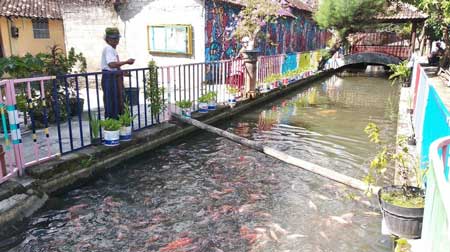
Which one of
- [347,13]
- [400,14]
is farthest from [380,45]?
[347,13]

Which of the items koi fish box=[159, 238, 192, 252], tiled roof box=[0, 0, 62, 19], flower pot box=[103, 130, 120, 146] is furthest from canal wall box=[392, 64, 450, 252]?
tiled roof box=[0, 0, 62, 19]

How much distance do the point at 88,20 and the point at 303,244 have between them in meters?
14.8

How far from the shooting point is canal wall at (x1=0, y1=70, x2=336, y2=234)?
4.54m

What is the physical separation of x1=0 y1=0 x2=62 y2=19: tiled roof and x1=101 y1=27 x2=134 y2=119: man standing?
13.6 meters

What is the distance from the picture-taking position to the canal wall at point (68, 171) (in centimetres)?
454

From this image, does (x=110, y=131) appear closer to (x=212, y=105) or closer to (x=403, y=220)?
(x=212, y=105)

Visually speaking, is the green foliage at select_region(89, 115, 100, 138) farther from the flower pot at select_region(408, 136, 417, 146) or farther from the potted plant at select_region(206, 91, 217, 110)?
the flower pot at select_region(408, 136, 417, 146)

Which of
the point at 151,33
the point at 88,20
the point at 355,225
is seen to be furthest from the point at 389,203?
Answer: the point at 88,20

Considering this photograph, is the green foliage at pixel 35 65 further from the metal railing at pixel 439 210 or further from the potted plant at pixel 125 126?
the metal railing at pixel 439 210

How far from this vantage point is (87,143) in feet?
21.6

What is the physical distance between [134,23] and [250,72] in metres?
6.20

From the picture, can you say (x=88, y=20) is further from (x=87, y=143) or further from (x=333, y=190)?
(x=333, y=190)

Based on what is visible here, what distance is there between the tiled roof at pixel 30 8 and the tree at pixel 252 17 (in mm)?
11013

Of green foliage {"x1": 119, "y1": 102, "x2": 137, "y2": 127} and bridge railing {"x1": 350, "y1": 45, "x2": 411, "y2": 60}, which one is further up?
bridge railing {"x1": 350, "y1": 45, "x2": 411, "y2": 60}
